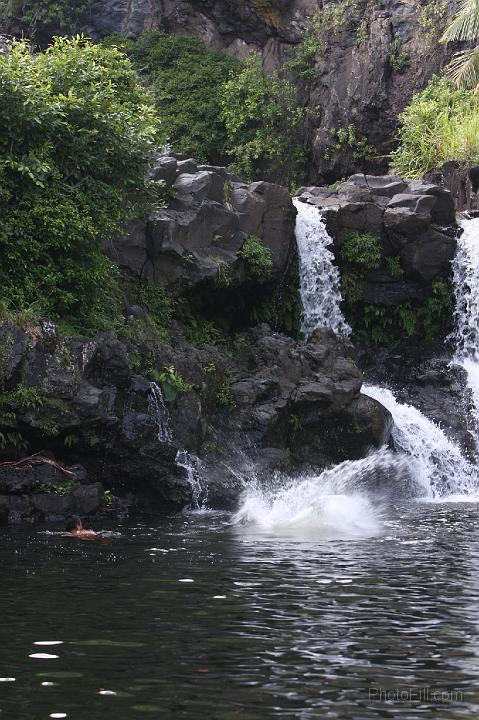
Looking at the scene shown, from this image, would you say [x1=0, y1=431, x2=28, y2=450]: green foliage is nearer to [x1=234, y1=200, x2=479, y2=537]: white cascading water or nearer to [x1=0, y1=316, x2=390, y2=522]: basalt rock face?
[x1=0, y1=316, x2=390, y2=522]: basalt rock face

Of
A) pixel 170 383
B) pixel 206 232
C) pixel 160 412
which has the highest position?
pixel 206 232

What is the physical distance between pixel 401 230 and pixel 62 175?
10063 mm

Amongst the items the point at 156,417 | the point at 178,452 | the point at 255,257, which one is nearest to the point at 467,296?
the point at 255,257

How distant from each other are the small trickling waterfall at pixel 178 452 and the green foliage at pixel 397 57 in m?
20.9

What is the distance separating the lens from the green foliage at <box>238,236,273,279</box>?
20.8 metres

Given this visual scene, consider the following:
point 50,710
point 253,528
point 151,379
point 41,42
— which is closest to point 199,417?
point 151,379

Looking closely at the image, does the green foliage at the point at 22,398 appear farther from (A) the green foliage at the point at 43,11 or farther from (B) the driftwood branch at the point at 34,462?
(A) the green foliage at the point at 43,11

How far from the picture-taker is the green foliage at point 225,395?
1812 centimetres

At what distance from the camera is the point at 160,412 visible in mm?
16469

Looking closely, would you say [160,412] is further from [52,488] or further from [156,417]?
[52,488]

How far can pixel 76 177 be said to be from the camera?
1655 cm

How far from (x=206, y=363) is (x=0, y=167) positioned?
5.46 meters

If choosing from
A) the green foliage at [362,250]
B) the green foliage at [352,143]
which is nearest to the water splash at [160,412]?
the green foliage at [362,250]

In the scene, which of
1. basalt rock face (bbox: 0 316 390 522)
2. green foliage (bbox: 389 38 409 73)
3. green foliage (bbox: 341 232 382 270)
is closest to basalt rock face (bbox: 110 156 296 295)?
basalt rock face (bbox: 0 316 390 522)
